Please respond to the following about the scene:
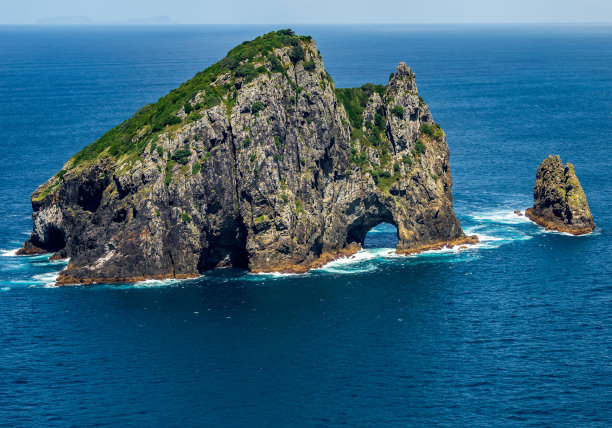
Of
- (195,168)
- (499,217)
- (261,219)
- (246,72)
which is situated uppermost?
(246,72)

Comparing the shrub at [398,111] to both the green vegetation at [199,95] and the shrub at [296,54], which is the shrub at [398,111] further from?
the green vegetation at [199,95]

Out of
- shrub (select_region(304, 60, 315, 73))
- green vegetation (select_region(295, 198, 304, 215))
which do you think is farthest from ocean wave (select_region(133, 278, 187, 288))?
shrub (select_region(304, 60, 315, 73))

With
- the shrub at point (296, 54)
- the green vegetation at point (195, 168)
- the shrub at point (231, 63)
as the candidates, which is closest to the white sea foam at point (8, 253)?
the green vegetation at point (195, 168)

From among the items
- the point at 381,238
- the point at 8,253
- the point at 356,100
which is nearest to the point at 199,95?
the point at 356,100

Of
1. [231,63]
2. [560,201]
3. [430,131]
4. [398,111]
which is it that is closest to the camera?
[231,63]

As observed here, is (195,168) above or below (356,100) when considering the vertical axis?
below

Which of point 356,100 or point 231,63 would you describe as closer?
point 231,63

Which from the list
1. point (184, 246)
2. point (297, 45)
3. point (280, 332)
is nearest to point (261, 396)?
point (280, 332)

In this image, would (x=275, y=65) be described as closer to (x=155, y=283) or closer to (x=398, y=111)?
(x=398, y=111)
